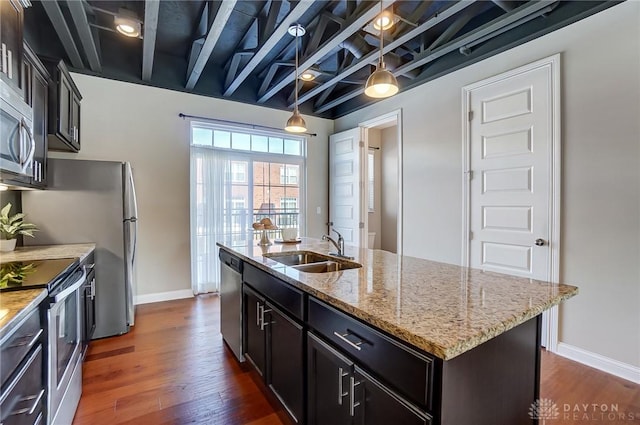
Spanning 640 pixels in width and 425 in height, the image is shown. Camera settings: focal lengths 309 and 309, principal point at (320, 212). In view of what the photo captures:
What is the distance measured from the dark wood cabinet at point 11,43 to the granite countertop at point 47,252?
3.62ft

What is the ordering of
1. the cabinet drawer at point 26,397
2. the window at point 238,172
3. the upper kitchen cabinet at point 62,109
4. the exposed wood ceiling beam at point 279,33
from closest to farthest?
the cabinet drawer at point 26,397
the exposed wood ceiling beam at point 279,33
the upper kitchen cabinet at point 62,109
the window at point 238,172

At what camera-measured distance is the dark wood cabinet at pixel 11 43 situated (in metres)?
1.52

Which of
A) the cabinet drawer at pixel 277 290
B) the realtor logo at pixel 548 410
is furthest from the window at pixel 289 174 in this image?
the realtor logo at pixel 548 410

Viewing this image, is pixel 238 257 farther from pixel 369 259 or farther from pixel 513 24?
pixel 513 24

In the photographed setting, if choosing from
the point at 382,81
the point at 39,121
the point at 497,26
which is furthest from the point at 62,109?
the point at 497,26

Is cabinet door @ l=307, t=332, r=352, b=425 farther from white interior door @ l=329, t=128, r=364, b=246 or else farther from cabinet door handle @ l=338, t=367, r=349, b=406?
white interior door @ l=329, t=128, r=364, b=246

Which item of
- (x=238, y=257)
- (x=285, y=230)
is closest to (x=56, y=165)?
(x=238, y=257)

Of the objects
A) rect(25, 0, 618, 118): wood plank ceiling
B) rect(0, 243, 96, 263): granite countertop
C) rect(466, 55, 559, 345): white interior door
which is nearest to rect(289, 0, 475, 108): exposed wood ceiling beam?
rect(25, 0, 618, 118): wood plank ceiling

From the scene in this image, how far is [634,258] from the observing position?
221cm

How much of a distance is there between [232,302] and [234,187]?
2.27 meters

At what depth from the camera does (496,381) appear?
1080 millimetres

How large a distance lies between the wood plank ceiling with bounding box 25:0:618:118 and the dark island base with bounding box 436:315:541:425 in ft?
7.44

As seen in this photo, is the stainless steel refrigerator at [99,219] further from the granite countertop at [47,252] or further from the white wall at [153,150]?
Result: the white wall at [153,150]

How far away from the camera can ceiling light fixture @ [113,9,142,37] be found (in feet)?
8.67
